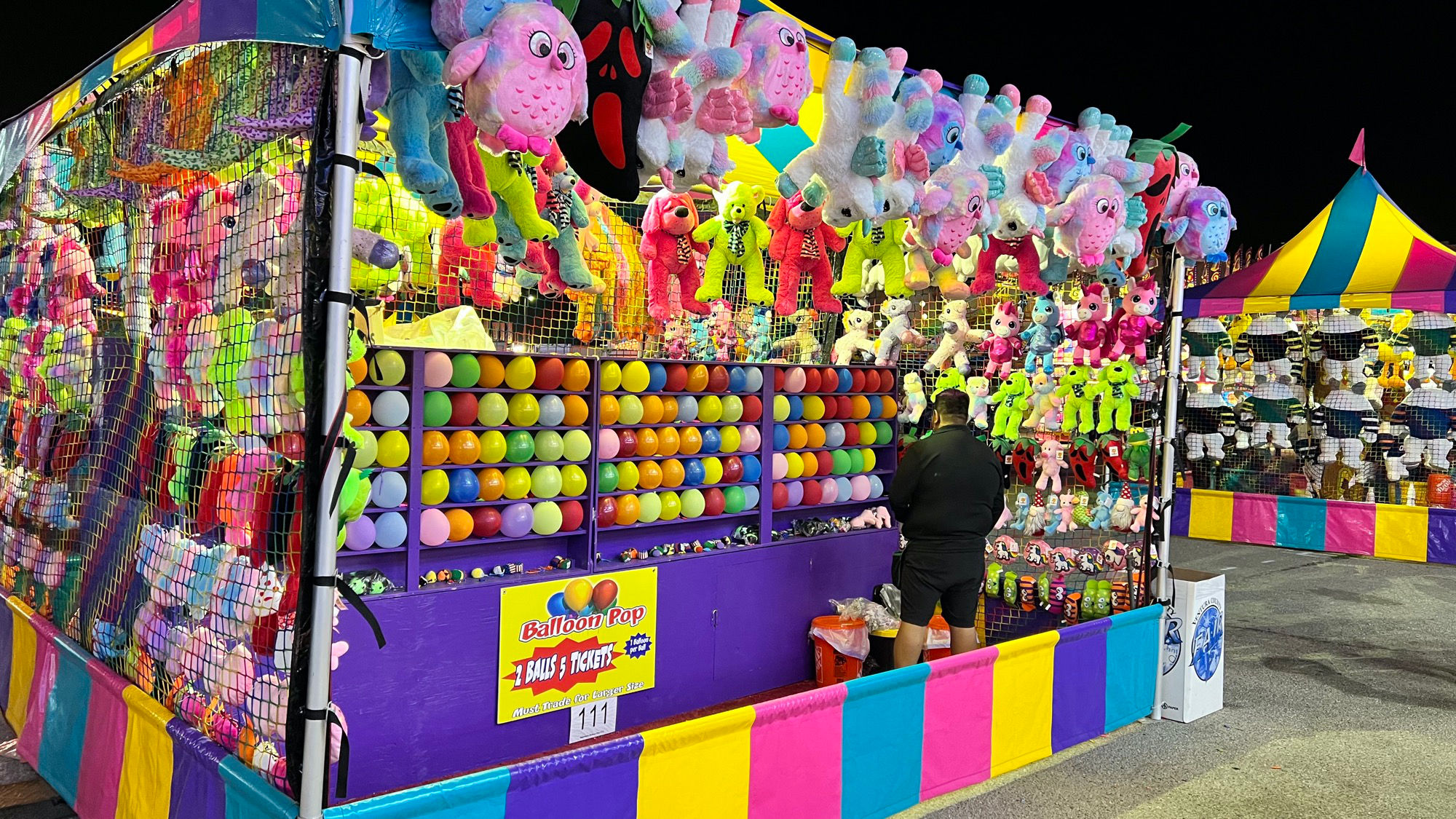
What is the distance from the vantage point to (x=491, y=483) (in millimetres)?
4766

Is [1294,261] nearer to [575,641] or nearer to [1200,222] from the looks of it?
[1200,222]

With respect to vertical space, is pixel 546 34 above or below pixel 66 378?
above

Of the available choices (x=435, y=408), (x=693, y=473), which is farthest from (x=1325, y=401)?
(x=435, y=408)

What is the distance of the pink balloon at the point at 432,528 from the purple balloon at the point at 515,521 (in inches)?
12.9

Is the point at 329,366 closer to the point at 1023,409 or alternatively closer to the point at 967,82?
the point at 967,82

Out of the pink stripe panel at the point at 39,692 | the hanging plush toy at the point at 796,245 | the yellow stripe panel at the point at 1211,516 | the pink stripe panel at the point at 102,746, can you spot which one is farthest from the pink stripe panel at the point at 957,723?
the yellow stripe panel at the point at 1211,516

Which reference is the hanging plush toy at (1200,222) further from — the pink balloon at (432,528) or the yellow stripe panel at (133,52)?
the yellow stripe panel at (133,52)

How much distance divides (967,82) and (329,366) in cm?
A: 281

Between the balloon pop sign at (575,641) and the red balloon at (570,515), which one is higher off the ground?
the red balloon at (570,515)

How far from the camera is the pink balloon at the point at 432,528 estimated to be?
453 cm

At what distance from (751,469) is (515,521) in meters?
1.58

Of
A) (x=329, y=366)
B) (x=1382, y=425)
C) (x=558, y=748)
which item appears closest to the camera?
(x=329, y=366)

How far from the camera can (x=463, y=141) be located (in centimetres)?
301

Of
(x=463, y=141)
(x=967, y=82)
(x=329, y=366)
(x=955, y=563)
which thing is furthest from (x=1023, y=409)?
(x=329, y=366)
